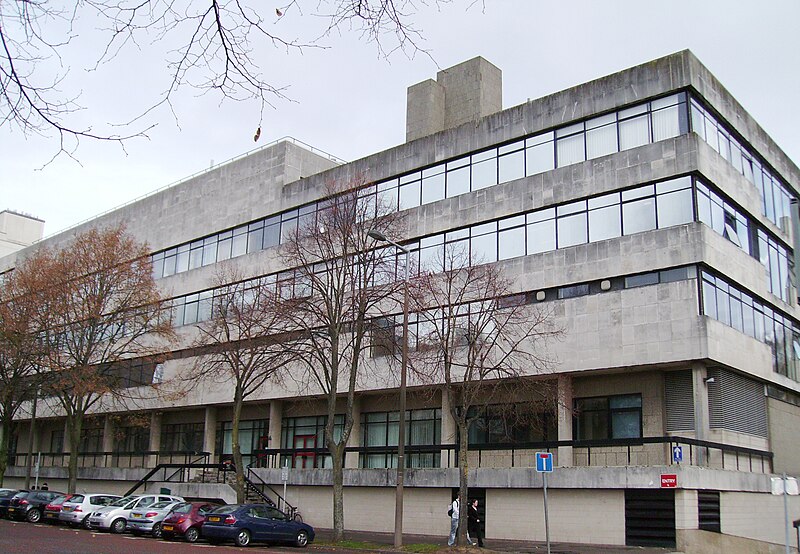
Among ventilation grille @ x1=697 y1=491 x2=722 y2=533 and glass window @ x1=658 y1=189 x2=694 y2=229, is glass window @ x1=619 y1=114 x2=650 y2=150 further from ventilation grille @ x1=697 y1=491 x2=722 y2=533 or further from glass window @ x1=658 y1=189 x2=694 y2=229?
ventilation grille @ x1=697 y1=491 x2=722 y2=533

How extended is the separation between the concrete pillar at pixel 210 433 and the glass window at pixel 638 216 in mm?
27849

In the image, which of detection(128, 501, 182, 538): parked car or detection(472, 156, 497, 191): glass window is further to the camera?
detection(472, 156, 497, 191): glass window

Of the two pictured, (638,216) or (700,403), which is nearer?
(700,403)

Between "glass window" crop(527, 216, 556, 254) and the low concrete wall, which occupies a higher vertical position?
"glass window" crop(527, 216, 556, 254)

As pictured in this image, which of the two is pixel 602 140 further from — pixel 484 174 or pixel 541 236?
pixel 484 174

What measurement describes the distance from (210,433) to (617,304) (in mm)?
27196

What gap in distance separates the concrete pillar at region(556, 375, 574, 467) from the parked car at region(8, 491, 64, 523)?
22.9 metres

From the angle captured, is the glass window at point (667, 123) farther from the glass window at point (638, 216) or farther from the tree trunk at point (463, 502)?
the tree trunk at point (463, 502)

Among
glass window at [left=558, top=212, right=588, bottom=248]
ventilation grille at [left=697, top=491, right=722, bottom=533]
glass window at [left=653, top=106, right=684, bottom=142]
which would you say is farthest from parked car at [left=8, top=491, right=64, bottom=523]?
glass window at [left=653, top=106, right=684, bottom=142]

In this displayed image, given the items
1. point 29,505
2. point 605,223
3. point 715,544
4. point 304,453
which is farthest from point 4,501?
point 715,544

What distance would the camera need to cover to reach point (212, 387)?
1877 inches

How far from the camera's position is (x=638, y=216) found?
3244cm

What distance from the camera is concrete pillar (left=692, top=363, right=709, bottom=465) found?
29.7 m

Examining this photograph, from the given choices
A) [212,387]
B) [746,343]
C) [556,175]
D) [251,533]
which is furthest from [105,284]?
A: [746,343]
